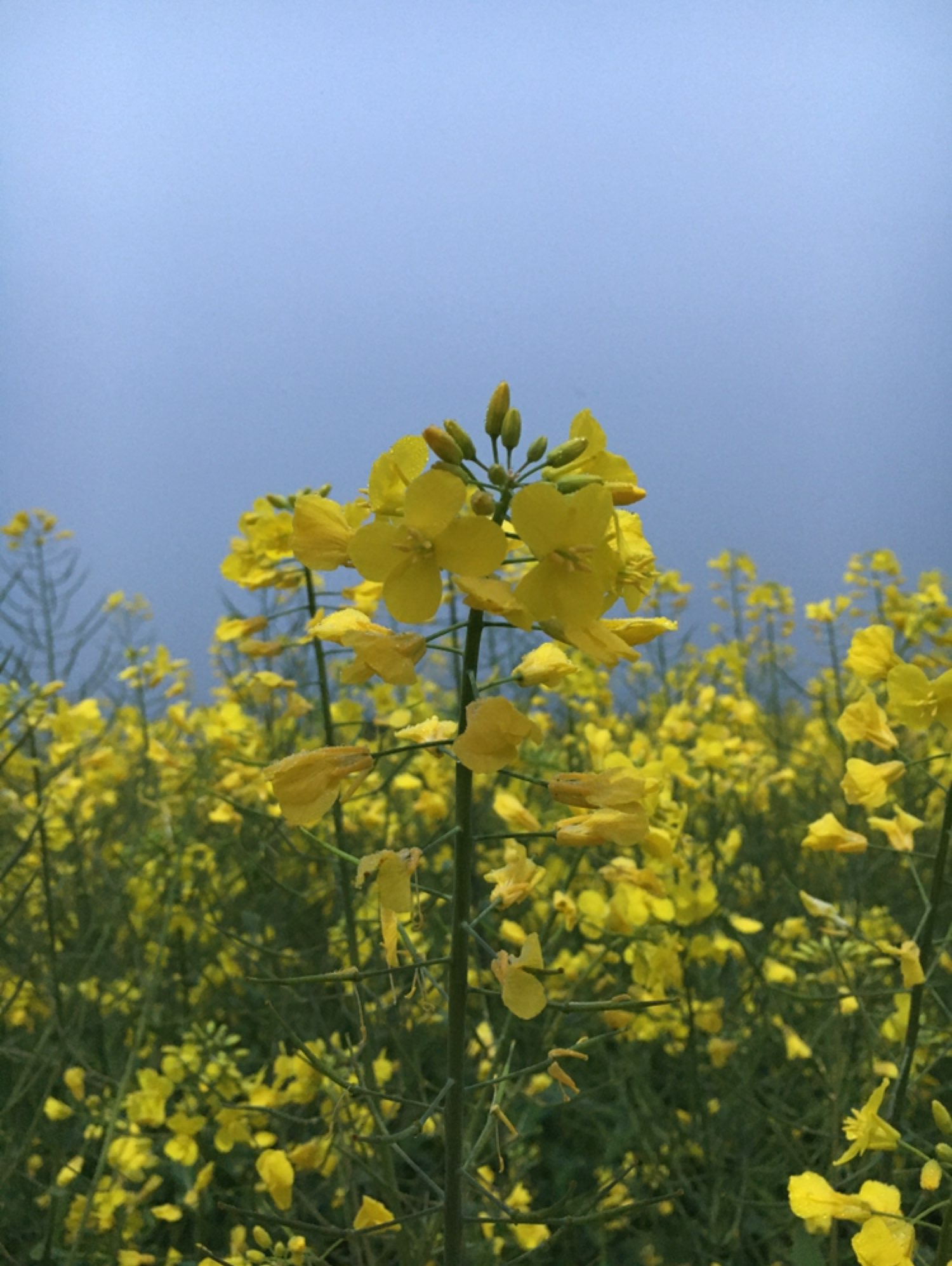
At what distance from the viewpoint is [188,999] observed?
300 cm

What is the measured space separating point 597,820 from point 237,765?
1.98 meters

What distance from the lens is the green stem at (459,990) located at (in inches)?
39.8

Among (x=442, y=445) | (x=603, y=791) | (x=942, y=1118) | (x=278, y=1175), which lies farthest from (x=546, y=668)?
(x=278, y=1175)

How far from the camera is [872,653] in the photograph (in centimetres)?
170

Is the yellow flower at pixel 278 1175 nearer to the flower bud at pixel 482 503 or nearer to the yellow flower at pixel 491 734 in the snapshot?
the yellow flower at pixel 491 734

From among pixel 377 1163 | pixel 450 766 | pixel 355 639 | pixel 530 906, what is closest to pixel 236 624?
pixel 355 639

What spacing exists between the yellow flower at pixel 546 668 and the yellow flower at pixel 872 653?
0.85 metres

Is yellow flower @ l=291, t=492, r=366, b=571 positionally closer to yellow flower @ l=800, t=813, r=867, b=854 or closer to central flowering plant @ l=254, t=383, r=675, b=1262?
central flowering plant @ l=254, t=383, r=675, b=1262

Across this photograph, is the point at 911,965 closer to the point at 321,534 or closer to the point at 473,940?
the point at 473,940

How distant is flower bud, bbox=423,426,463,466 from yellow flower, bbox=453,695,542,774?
0.25 m

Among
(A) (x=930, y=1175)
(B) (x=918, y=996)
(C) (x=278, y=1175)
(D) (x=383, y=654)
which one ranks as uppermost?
(D) (x=383, y=654)

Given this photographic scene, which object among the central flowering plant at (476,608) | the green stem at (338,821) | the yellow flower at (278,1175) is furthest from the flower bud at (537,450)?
the yellow flower at (278,1175)

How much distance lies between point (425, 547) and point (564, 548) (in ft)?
0.45

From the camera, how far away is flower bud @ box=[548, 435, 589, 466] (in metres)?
1.00
